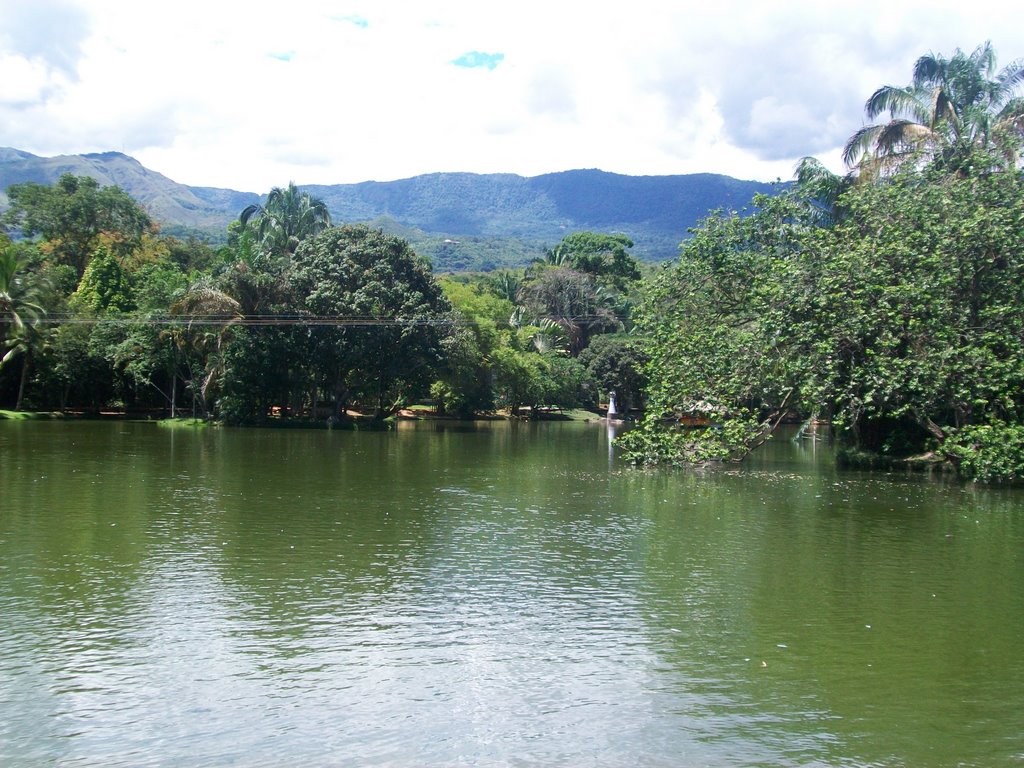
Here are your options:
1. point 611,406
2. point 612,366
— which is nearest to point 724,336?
point 611,406

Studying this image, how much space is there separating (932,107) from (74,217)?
6180 centimetres

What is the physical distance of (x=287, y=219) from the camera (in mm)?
68812

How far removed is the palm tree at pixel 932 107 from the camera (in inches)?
1366

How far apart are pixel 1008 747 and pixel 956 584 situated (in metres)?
6.18

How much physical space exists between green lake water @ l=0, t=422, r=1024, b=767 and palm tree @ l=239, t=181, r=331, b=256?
44.2 meters

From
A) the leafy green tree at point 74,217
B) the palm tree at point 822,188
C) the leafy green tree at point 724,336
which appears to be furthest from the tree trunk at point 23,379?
the palm tree at point 822,188

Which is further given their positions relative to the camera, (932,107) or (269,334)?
(269,334)

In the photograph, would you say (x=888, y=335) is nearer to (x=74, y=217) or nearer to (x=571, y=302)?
(x=571, y=302)

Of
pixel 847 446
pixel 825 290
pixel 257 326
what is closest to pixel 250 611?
pixel 825 290

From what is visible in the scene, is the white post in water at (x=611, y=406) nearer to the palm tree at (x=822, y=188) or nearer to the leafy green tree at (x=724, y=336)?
the palm tree at (x=822, y=188)

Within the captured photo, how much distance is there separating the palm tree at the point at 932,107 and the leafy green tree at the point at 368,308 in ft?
85.2

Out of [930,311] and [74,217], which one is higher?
[74,217]

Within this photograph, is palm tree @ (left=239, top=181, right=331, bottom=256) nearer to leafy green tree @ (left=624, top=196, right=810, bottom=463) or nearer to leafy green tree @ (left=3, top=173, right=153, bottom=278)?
leafy green tree @ (left=3, top=173, right=153, bottom=278)

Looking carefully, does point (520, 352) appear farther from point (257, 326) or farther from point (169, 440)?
point (169, 440)
